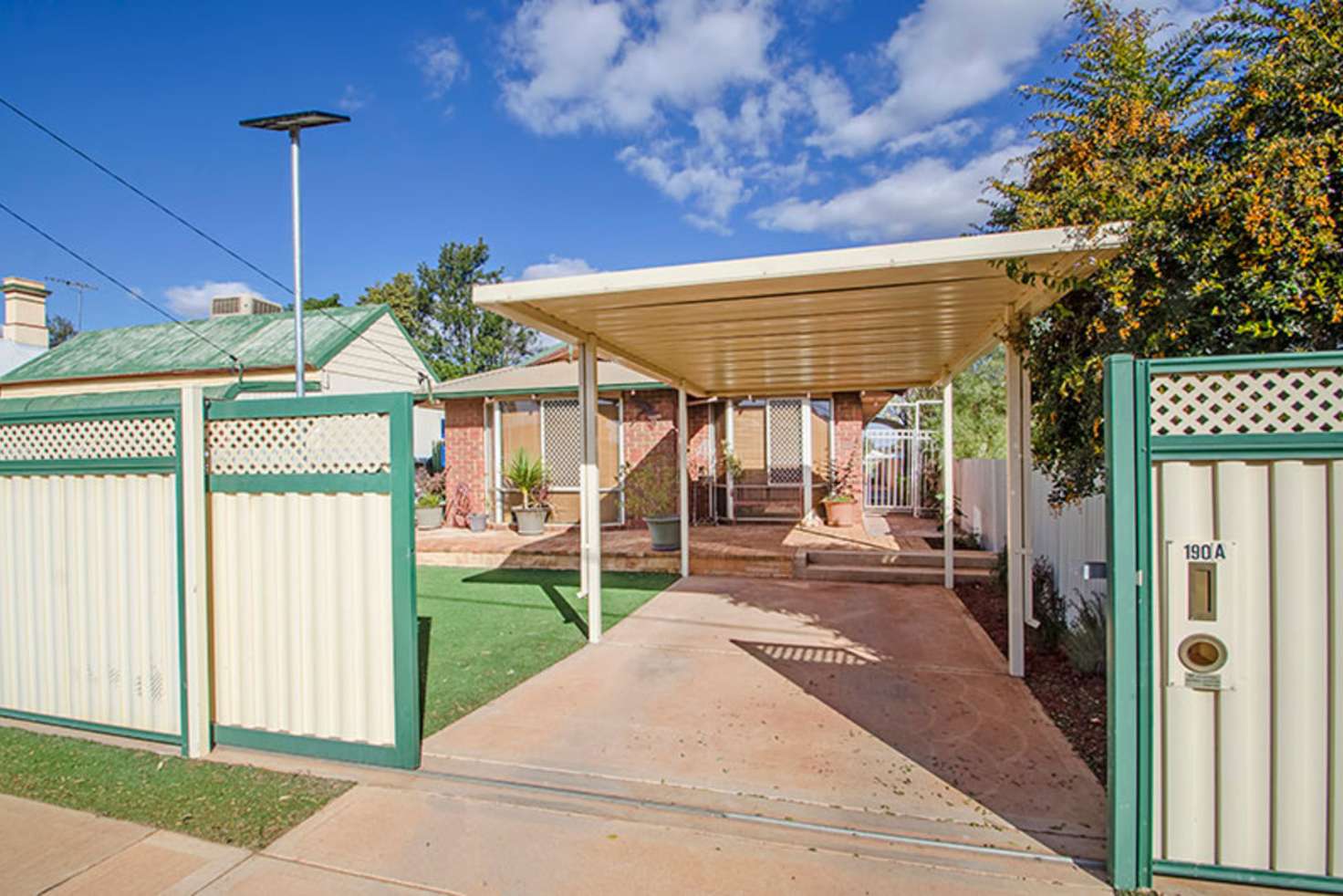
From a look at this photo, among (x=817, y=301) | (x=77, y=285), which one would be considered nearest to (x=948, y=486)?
(x=817, y=301)

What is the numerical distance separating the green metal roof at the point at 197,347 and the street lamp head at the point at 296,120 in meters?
5.74

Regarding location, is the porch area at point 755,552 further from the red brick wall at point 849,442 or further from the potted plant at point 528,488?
the red brick wall at point 849,442

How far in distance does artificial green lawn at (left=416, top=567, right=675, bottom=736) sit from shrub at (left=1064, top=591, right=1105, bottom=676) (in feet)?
13.0

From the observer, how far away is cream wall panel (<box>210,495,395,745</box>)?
3549 millimetres

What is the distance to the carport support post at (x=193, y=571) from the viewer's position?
12.2 feet

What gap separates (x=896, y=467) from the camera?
1416cm

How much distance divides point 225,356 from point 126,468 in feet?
42.4

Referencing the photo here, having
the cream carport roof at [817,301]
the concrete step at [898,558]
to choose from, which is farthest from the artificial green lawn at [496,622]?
the cream carport roof at [817,301]

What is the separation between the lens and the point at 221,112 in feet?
37.0

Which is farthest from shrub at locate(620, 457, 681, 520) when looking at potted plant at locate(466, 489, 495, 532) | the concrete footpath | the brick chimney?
the brick chimney

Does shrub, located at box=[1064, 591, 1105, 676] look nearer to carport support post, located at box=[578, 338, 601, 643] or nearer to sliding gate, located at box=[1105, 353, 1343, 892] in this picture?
sliding gate, located at box=[1105, 353, 1343, 892]

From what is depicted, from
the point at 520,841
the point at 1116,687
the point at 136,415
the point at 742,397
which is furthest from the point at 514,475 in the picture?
the point at 1116,687

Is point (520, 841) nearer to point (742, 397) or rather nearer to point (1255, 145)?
point (1255, 145)

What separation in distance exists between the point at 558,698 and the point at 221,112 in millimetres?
11899
